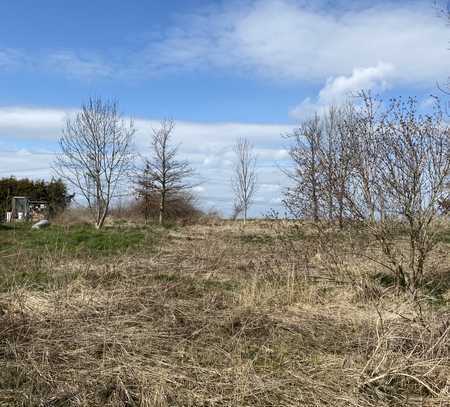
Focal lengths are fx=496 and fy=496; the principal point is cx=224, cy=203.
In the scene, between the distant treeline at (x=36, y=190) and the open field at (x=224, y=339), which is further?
the distant treeline at (x=36, y=190)

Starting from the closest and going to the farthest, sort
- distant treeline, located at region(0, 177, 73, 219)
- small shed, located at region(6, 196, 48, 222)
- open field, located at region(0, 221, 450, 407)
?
open field, located at region(0, 221, 450, 407) → small shed, located at region(6, 196, 48, 222) → distant treeline, located at region(0, 177, 73, 219)

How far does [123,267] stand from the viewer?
795 centimetres

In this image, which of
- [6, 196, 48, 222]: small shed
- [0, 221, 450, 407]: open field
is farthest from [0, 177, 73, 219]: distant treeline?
[0, 221, 450, 407]: open field

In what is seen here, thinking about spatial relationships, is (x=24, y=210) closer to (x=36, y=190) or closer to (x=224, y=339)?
(x=36, y=190)

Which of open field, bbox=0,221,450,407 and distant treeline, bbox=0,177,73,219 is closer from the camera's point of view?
open field, bbox=0,221,450,407

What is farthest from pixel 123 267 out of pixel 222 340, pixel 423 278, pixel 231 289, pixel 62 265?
pixel 423 278

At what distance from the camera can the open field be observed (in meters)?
3.50

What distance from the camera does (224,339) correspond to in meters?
4.68

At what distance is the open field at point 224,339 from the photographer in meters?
3.50

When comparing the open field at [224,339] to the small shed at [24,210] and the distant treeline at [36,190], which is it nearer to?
the small shed at [24,210]

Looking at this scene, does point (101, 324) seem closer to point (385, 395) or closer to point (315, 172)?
point (385, 395)

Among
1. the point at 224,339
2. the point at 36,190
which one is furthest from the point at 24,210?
the point at 224,339

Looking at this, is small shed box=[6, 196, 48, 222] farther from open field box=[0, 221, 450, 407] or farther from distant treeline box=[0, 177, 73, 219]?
open field box=[0, 221, 450, 407]

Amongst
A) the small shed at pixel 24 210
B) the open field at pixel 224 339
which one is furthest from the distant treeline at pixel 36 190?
the open field at pixel 224 339
